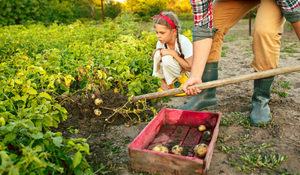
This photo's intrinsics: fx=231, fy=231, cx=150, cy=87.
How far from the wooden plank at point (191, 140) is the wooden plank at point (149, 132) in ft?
0.94

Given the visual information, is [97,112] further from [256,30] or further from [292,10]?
[292,10]

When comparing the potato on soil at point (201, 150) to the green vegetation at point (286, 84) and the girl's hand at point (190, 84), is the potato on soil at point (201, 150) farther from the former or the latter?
the green vegetation at point (286, 84)

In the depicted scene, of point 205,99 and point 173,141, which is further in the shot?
point 205,99

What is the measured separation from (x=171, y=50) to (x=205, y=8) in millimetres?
1036

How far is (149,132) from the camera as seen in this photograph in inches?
80.7

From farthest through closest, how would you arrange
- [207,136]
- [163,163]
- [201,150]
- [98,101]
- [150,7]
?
[150,7] → [98,101] → [207,136] → [201,150] → [163,163]

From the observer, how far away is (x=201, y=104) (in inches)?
105

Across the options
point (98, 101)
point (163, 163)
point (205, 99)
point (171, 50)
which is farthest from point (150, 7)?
point (163, 163)

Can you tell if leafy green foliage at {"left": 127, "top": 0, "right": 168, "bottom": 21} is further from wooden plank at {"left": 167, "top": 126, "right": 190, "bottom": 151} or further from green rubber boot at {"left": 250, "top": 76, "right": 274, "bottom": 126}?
wooden plank at {"left": 167, "top": 126, "right": 190, "bottom": 151}

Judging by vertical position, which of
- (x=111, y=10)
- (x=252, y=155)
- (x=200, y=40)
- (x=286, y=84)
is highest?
(x=111, y=10)

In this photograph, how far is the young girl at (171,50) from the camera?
116 inches

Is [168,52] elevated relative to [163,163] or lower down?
elevated

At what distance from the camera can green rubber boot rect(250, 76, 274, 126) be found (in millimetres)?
2273

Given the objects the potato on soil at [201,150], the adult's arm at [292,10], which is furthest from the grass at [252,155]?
the adult's arm at [292,10]
